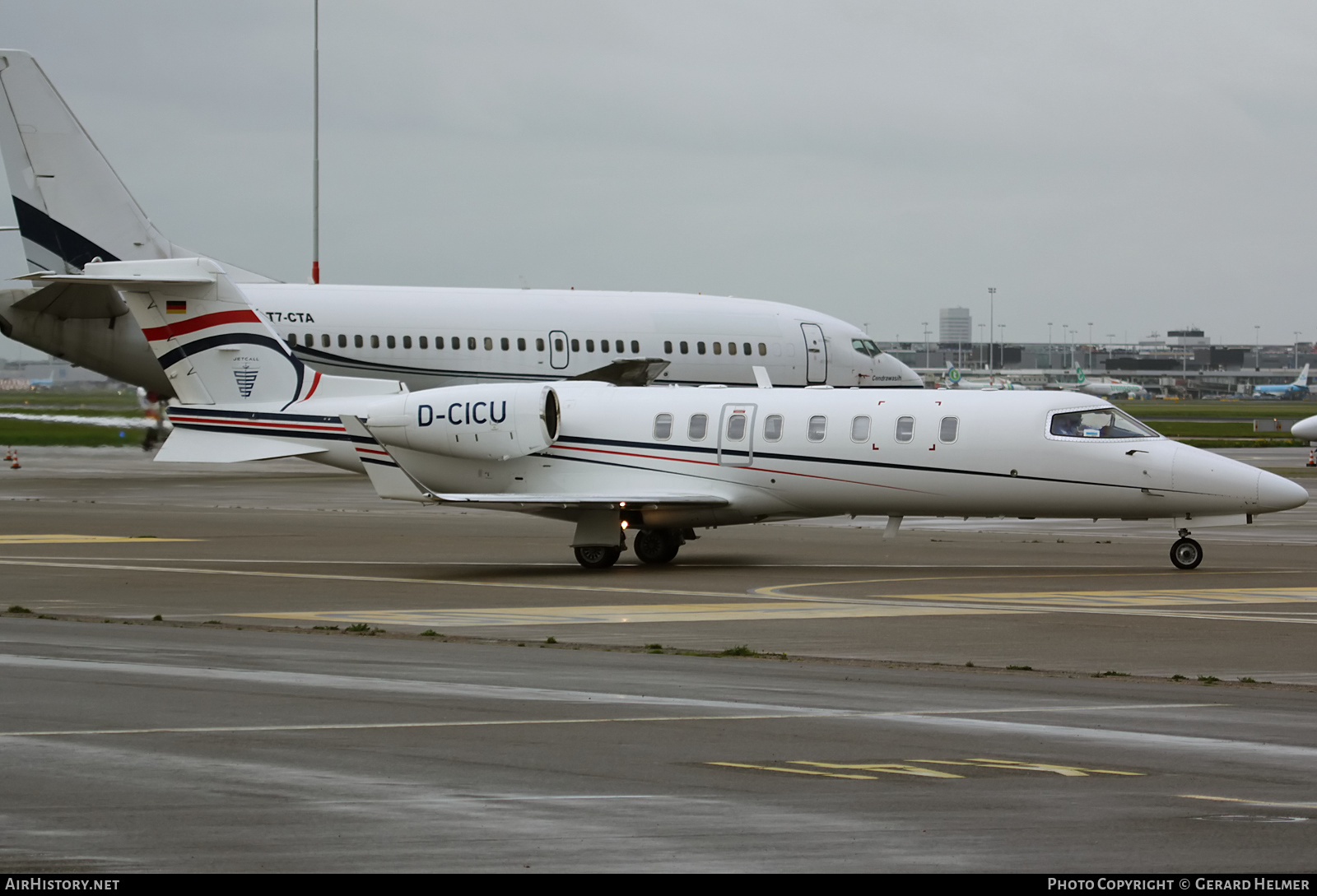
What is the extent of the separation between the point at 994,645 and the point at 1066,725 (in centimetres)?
465

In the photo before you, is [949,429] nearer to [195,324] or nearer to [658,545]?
[658,545]

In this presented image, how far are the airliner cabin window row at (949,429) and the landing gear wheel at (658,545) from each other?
4.62 m

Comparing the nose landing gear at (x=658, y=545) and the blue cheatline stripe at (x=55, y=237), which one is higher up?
the blue cheatline stripe at (x=55, y=237)

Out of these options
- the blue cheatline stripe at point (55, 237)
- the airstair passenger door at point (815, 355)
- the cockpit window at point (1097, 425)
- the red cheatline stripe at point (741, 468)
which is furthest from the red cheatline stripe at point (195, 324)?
the airstair passenger door at point (815, 355)

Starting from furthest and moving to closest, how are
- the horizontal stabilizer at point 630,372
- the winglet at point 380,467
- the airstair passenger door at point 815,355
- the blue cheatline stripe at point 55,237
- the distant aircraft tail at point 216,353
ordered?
the airstair passenger door at point 815,355 < the blue cheatline stripe at point 55,237 < the horizontal stabilizer at point 630,372 < the distant aircraft tail at point 216,353 < the winglet at point 380,467

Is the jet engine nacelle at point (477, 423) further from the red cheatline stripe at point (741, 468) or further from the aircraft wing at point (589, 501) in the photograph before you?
the aircraft wing at point (589, 501)

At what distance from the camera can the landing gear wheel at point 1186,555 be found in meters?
23.5

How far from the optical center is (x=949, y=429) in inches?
941

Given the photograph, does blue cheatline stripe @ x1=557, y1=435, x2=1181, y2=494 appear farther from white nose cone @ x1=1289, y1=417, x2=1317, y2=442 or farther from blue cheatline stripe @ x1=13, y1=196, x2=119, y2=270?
white nose cone @ x1=1289, y1=417, x2=1317, y2=442

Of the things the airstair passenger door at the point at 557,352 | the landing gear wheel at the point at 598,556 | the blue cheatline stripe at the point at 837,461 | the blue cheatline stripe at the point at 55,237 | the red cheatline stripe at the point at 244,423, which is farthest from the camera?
the airstair passenger door at the point at 557,352

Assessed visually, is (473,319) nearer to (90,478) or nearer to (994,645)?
(90,478)

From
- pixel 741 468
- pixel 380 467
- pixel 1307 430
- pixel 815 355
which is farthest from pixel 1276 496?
pixel 1307 430

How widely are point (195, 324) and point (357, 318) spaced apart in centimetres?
1431
